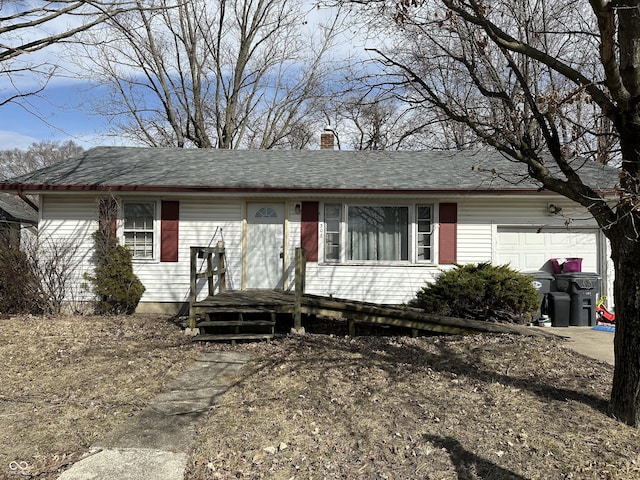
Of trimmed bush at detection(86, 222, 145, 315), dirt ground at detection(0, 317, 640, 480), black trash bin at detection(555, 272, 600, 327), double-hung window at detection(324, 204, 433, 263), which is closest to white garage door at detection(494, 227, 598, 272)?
black trash bin at detection(555, 272, 600, 327)

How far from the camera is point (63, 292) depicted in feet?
31.1

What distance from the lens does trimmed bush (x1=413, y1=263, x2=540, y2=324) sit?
862 cm

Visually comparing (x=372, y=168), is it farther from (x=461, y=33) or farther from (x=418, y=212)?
(x=461, y=33)

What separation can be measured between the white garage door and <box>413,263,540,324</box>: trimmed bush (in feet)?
4.46

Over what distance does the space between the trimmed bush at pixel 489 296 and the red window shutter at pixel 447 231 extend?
1.06 metres

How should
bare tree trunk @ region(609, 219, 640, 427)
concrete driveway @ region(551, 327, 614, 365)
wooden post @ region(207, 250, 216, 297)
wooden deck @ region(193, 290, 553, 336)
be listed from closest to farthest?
bare tree trunk @ region(609, 219, 640, 427) < concrete driveway @ region(551, 327, 614, 365) < wooden deck @ region(193, 290, 553, 336) < wooden post @ region(207, 250, 216, 297)

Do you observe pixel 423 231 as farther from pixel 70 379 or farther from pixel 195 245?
pixel 70 379

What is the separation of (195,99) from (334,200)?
16128 mm

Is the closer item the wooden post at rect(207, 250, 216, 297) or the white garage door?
the wooden post at rect(207, 250, 216, 297)

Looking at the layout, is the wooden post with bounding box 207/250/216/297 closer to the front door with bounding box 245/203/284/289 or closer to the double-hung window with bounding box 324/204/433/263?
the front door with bounding box 245/203/284/289

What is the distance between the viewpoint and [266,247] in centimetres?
1011

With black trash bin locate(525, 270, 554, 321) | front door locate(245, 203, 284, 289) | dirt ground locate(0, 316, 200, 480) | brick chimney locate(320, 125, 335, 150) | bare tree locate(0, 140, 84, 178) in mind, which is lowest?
dirt ground locate(0, 316, 200, 480)

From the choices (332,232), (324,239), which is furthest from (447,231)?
(324,239)

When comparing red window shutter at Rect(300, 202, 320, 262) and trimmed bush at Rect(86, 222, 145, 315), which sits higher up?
red window shutter at Rect(300, 202, 320, 262)
